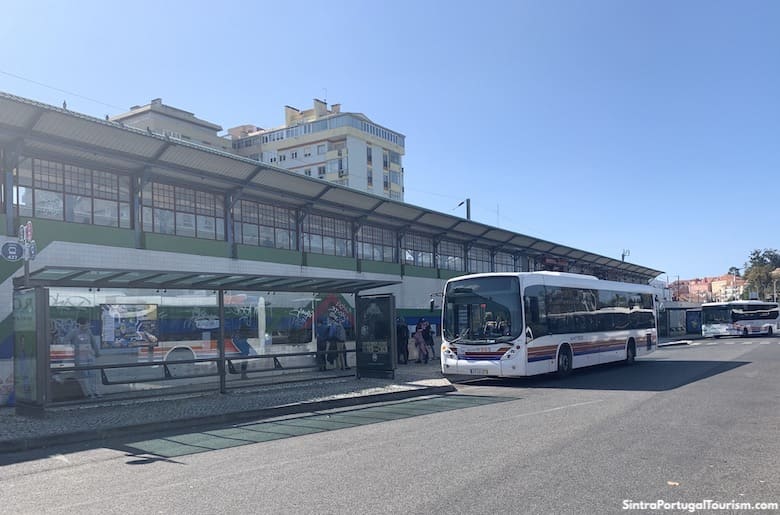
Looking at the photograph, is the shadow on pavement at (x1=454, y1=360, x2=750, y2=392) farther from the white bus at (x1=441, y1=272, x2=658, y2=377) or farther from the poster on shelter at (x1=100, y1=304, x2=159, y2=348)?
the poster on shelter at (x1=100, y1=304, x2=159, y2=348)

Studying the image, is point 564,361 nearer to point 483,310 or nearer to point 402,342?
point 483,310

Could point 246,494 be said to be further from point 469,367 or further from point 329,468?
point 469,367

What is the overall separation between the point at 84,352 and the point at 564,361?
493 inches

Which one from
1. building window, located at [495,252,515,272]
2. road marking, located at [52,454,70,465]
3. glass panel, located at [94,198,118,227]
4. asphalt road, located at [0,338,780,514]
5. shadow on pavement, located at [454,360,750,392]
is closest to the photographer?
asphalt road, located at [0,338,780,514]

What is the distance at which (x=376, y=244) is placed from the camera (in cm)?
3409

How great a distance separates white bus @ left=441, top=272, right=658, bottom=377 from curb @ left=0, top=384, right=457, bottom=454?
6.41 feet

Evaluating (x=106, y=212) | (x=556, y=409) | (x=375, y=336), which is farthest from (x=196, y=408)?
(x=106, y=212)

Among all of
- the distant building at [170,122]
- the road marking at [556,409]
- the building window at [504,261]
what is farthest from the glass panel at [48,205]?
the distant building at [170,122]

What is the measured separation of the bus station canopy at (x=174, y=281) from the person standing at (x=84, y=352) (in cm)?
122

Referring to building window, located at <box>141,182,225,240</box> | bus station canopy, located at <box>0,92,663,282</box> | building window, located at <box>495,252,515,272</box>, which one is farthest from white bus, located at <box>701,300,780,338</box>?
building window, located at <box>141,182,225,240</box>

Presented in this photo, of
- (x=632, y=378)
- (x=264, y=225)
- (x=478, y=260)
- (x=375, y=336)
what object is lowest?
(x=632, y=378)

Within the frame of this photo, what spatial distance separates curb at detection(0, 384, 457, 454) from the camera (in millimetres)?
9398

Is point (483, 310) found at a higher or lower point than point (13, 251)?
lower

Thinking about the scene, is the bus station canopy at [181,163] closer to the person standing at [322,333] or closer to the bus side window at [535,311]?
the person standing at [322,333]
